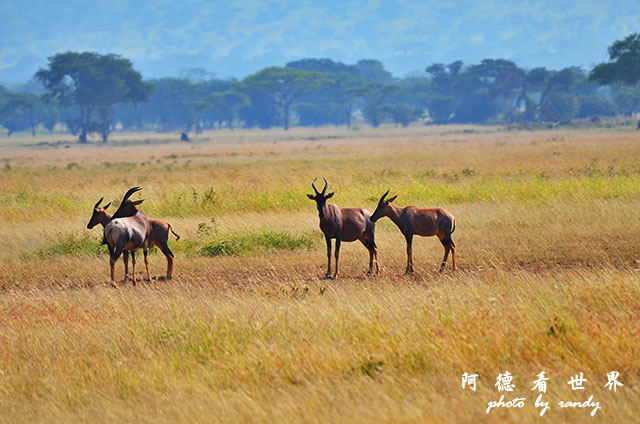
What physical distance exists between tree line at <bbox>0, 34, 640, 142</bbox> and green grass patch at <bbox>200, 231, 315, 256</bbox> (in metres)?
59.8

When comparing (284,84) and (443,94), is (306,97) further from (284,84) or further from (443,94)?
(443,94)

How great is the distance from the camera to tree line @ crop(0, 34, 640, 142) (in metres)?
86.0

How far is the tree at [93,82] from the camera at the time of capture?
280 feet

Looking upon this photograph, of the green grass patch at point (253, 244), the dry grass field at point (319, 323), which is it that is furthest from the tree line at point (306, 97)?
the green grass patch at point (253, 244)

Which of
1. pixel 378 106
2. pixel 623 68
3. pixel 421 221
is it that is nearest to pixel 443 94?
pixel 378 106

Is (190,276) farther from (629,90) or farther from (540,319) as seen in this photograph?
(629,90)

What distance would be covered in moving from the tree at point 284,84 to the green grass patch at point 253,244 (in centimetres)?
9350

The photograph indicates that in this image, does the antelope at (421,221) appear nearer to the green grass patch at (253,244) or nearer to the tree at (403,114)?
the green grass patch at (253,244)

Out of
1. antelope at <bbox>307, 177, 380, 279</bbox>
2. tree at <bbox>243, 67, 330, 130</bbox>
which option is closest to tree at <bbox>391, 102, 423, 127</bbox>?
tree at <bbox>243, 67, 330, 130</bbox>

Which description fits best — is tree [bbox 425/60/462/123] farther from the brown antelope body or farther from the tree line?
the brown antelope body

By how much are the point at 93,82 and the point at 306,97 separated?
165ft

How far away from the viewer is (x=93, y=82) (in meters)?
85.8

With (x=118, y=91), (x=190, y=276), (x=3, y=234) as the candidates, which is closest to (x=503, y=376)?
(x=190, y=276)

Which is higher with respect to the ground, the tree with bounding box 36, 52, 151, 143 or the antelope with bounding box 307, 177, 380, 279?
the tree with bounding box 36, 52, 151, 143
